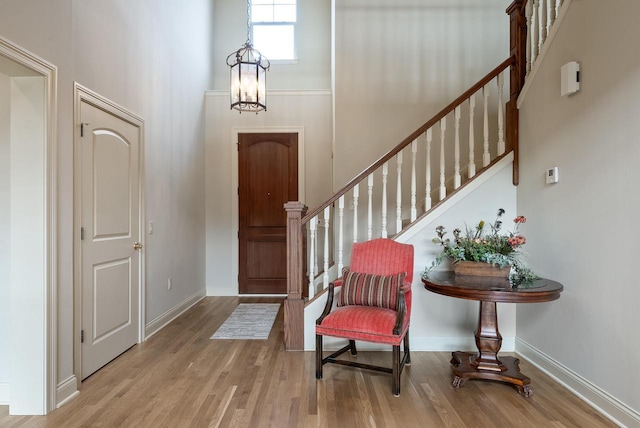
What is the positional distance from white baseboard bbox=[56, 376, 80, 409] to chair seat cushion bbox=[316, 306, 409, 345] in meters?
1.64

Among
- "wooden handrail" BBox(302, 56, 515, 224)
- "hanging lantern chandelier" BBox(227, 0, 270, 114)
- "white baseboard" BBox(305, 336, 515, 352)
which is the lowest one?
"white baseboard" BBox(305, 336, 515, 352)

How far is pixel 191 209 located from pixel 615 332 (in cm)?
443

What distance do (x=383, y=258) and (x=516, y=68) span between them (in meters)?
2.06

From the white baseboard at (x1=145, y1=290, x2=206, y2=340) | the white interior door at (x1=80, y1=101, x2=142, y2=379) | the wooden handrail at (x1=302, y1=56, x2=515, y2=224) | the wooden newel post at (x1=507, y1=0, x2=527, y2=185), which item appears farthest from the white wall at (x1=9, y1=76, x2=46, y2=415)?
the wooden newel post at (x1=507, y1=0, x2=527, y2=185)

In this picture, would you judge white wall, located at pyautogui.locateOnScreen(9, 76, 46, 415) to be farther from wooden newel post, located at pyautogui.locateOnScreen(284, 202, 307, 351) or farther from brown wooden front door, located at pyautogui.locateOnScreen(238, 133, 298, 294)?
brown wooden front door, located at pyautogui.locateOnScreen(238, 133, 298, 294)

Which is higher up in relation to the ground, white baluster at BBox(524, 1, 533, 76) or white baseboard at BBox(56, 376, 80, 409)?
white baluster at BBox(524, 1, 533, 76)

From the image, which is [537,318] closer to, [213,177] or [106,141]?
[106,141]

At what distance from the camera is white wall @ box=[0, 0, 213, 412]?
7.63ft

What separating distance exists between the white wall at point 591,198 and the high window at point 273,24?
13.9ft

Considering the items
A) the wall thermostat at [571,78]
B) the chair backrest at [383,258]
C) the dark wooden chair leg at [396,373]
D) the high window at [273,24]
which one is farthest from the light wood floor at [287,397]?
the high window at [273,24]

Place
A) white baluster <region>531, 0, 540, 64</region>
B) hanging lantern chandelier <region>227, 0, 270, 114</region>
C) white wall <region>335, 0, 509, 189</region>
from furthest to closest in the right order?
1. white wall <region>335, 0, 509, 189</region>
2. hanging lantern chandelier <region>227, 0, 270, 114</region>
3. white baluster <region>531, 0, 540, 64</region>

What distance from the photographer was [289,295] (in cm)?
320

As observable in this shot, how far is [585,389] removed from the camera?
2344 millimetres

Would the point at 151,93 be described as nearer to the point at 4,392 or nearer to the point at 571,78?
the point at 4,392
